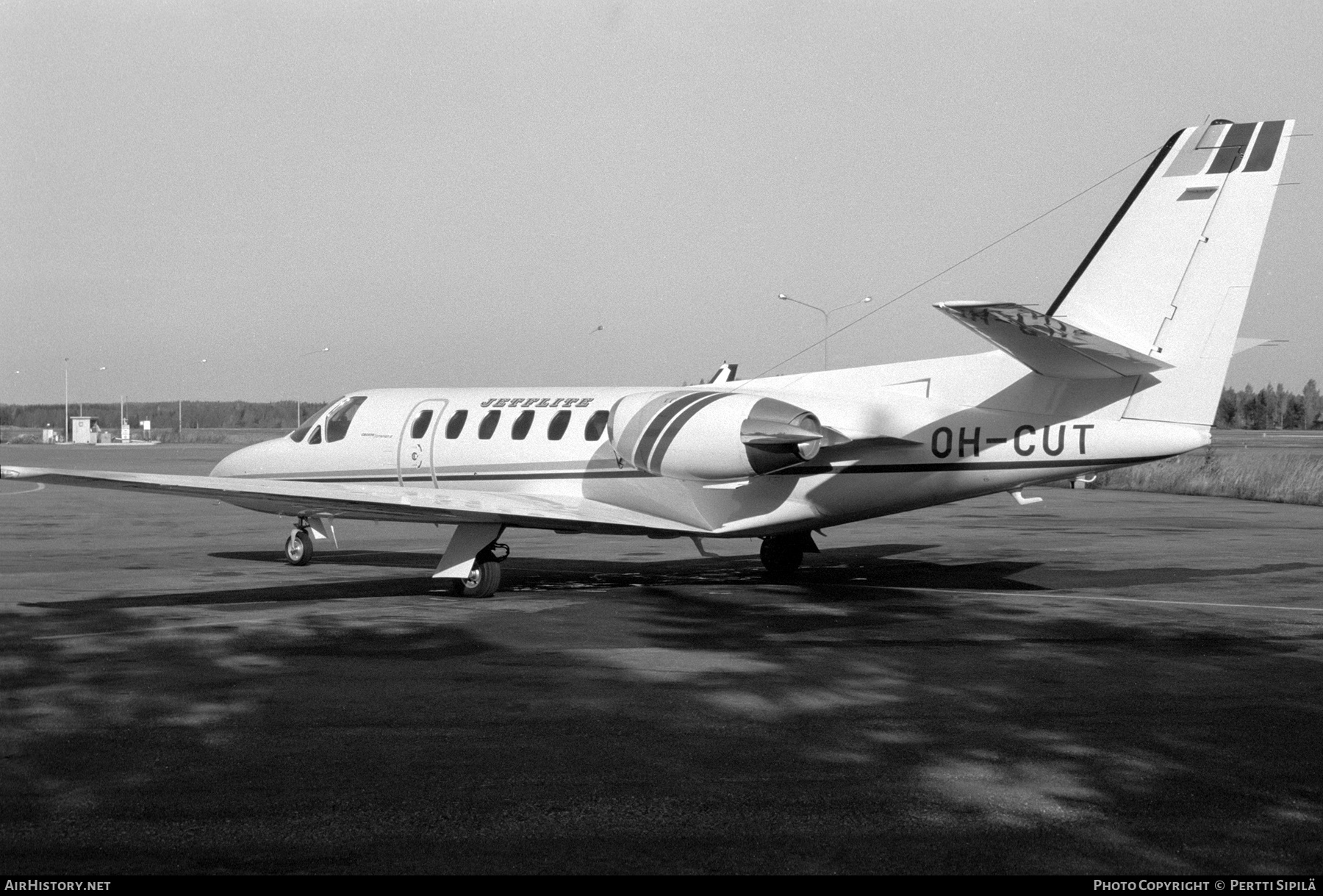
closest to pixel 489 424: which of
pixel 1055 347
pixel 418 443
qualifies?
pixel 418 443

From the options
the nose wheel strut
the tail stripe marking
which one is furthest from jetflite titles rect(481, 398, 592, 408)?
the tail stripe marking

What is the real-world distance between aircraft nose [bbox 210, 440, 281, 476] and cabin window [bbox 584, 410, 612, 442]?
232 inches

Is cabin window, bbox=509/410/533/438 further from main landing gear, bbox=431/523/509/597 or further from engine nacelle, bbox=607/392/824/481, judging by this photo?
engine nacelle, bbox=607/392/824/481

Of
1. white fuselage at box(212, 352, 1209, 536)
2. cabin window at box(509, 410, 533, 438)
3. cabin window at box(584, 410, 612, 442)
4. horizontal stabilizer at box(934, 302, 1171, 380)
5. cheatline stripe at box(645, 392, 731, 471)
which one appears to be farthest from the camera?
cabin window at box(509, 410, 533, 438)

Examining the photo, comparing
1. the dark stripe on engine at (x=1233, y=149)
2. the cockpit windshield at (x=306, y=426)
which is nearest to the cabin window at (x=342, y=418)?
the cockpit windshield at (x=306, y=426)

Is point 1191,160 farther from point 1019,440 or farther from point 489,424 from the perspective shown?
point 489,424

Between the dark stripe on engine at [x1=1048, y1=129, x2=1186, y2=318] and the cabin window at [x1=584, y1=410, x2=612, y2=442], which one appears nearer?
the dark stripe on engine at [x1=1048, y1=129, x2=1186, y2=318]

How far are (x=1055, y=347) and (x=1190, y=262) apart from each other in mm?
1834

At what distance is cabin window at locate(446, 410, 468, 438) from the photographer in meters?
18.9

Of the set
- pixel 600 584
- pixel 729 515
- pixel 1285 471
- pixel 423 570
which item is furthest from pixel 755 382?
pixel 1285 471

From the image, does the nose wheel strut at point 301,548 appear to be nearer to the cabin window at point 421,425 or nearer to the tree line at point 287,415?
the cabin window at point 421,425

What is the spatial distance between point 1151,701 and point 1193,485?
33.5m

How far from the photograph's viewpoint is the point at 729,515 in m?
16.2

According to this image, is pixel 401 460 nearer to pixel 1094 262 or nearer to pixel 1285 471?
pixel 1094 262
